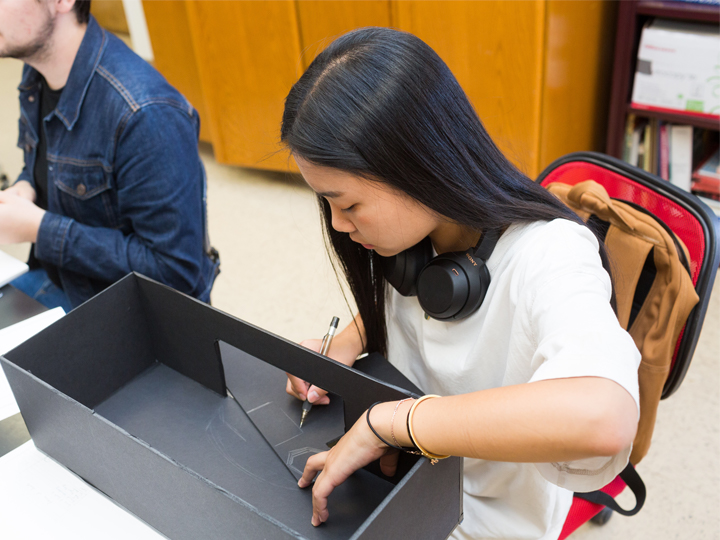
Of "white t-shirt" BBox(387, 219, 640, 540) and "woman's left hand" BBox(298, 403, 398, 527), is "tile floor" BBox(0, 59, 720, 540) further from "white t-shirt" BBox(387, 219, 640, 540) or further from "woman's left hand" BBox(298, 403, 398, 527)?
"woman's left hand" BBox(298, 403, 398, 527)

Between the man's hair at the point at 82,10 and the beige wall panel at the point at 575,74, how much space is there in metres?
1.23

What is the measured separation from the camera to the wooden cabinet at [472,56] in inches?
75.1

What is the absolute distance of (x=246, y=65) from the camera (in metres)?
2.55

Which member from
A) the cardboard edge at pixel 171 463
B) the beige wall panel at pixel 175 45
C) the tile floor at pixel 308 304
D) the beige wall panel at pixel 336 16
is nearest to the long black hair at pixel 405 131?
the cardboard edge at pixel 171 463

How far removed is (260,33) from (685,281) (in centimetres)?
202

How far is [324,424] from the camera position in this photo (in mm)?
843

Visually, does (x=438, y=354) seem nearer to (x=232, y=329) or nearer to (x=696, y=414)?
(x=232, y=329)

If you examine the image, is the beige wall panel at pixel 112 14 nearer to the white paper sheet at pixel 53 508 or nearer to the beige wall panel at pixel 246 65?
the beige wall panel at pixel 246 65

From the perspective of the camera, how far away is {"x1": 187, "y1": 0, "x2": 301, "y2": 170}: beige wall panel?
2.42 metres

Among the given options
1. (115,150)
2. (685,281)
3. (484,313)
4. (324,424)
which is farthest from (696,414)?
(115,150)

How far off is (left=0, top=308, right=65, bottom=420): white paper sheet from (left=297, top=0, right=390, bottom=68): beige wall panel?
54.2 inches

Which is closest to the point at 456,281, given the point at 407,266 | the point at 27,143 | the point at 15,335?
the point at 407,266

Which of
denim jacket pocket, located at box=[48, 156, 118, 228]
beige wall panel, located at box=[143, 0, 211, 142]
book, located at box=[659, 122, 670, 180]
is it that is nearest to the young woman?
denim jacket pocket, located at box=[48, 156, 118, 228]

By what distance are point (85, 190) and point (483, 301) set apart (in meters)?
0.84
